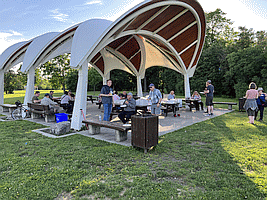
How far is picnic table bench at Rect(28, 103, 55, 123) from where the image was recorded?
8903mm

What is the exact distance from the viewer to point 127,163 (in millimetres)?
4062

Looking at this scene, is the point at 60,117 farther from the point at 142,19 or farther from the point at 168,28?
the point at 168,28

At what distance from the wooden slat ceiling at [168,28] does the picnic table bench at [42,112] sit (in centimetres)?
485

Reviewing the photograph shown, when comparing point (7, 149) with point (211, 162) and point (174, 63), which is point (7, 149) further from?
point (174, 63)

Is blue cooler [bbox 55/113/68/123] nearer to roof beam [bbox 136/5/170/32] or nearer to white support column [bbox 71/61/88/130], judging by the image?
white support column [bbox 71/61/88/130]

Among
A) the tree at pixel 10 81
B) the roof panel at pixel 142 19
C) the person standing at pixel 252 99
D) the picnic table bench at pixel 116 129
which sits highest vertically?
the roof panel at pixel 142 19

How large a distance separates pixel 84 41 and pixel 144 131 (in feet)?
→ 16.3

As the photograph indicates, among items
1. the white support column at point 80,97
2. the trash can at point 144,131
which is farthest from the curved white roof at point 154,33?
the trash can at point 144,131

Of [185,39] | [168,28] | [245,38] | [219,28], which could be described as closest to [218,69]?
[245,38]

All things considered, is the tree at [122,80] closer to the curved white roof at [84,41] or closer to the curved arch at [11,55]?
the curved arch at [11,55]

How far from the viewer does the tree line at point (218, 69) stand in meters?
23.6

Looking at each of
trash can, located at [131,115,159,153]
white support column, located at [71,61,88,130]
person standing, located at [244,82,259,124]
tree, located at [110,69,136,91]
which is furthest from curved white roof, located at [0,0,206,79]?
tree, located at [110,69,136,91]

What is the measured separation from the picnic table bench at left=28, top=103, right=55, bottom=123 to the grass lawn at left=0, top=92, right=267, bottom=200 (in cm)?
302

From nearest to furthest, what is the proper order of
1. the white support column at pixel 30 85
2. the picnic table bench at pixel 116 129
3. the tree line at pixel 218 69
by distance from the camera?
the picnic table bench at pixel 116 129 → the white support column at pixel 30 85 → the tree line at pixel 218 69
